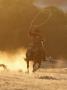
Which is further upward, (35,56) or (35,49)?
(35,49)

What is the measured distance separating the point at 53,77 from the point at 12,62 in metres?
2.84

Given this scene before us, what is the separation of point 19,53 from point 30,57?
637 millimetres

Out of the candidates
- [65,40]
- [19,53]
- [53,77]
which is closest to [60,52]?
[65,40]

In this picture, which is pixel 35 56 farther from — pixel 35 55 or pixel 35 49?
pixel 35 49

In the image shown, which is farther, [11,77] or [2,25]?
[2,25]

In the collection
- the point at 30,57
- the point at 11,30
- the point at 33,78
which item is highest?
the point at 11,30

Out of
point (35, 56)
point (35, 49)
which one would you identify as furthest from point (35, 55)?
point (35, 49)

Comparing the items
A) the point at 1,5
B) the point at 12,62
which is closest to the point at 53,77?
the point at 12,62

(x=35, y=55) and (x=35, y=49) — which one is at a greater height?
(x=35, y=49)

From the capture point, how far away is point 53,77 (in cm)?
1230

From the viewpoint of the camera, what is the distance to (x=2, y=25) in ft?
48.8

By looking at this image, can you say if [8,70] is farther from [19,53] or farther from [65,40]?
[65,40]

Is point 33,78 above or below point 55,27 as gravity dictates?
below

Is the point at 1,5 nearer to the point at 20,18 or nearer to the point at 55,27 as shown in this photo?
the point at 20,18
